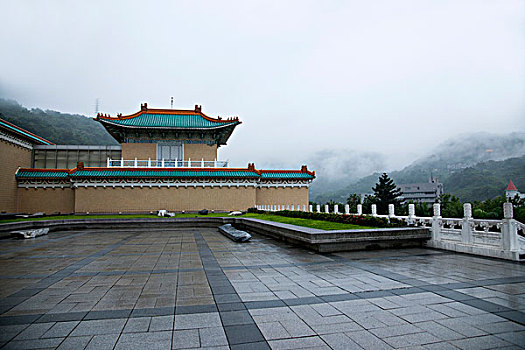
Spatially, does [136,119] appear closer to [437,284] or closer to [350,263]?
[350,263]

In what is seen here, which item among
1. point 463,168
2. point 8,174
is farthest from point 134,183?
point 463,168

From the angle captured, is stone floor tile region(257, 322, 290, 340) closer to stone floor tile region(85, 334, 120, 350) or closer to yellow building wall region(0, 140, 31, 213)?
stone floor tile region(85, 334, 120, 350)

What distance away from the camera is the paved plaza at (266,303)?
3285mm

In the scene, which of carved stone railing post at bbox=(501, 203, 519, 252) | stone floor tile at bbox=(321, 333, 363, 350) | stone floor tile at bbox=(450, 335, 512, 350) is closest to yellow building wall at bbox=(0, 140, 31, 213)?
stone floor tile at bbox=(321, 333, 363, 350)

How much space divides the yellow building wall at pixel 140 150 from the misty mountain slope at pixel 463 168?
Result: 64.6 metres

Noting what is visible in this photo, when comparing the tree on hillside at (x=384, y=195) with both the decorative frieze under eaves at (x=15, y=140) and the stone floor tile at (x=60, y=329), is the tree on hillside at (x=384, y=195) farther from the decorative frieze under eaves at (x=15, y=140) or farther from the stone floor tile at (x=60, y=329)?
the stone floor tile at (x=60, y=329)

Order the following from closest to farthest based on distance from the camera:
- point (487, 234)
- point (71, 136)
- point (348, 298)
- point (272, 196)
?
point (348, 298) < point (487, 234) < point (272, 196) < point (71, 136)

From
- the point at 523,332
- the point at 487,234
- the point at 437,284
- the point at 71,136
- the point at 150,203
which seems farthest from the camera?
the point at 71,136

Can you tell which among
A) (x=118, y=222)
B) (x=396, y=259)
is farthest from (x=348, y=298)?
(x=118, y=222)

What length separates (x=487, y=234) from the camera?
8180 millimetres

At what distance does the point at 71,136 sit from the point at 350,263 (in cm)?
5989

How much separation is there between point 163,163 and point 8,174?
10.7m

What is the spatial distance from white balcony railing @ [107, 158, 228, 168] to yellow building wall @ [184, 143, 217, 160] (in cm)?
67

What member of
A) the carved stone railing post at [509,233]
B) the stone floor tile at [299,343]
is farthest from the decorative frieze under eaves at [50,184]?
the carved stone railing post at [509,233]
